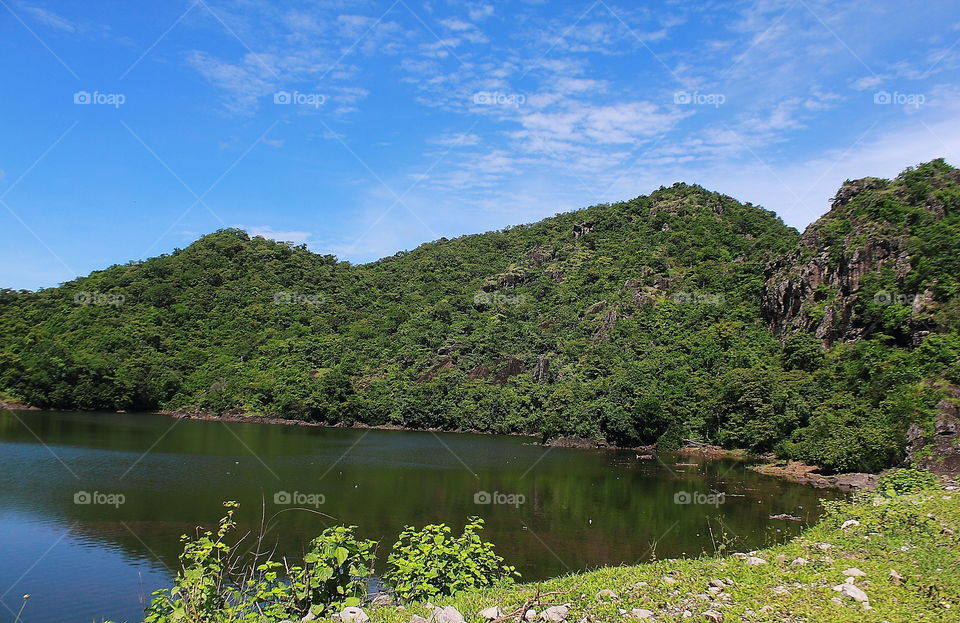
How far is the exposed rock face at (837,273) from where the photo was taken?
48.0 meters

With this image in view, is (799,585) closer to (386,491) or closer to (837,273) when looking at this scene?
(386,491)

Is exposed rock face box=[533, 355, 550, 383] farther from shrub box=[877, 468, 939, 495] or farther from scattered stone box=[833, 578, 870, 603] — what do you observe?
scattered stone box=[833, 578, 870, 603]

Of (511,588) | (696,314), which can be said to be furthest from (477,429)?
(511,588)

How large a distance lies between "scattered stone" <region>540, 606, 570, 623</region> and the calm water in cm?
527

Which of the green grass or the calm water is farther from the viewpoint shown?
the calm water

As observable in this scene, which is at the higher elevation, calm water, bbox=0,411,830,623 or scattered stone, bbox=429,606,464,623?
scattered stone, bbox=429,606,464,623

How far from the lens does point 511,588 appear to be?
8.61 m

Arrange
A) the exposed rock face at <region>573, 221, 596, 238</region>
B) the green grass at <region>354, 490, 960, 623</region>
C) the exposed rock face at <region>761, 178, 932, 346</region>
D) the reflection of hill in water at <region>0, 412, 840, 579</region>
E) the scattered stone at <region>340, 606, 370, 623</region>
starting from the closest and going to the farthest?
1. the green grass at <region>354, 490, 960, 623</region>
2. the scattered stone at <region>340, 606, 370, 623</region>
3. the reflection of hill in water at <region>0, 412, 840, 579</region>
4. the exposed rock face at <region>761, 178, 932, 346</region>
5. the exposed rock face at <region>573, 221, 596, 238</region>

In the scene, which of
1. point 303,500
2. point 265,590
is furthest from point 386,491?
point 265,590

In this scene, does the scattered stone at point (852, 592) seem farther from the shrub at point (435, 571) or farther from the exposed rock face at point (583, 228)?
the exposed rock face at point (583, 228)

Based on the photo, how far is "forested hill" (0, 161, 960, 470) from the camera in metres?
43.8

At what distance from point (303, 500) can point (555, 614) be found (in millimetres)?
21272

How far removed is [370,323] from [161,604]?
96.3m

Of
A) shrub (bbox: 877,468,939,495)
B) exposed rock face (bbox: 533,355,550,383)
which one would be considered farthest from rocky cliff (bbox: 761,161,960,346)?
shrub (bbox: 877,468,939,495)
